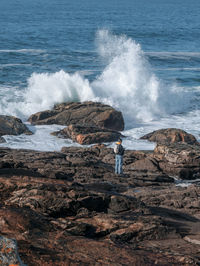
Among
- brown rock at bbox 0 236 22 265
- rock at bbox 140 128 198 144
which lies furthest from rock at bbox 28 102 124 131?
brown rock at bbox 0 236 22 265

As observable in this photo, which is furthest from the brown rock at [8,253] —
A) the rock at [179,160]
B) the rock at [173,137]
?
the rock at [173,137]

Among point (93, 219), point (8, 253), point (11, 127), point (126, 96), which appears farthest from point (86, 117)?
point (8, 253)

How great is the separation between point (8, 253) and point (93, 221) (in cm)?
297

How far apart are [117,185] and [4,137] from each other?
8.64 m

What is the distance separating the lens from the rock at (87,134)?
17859mm

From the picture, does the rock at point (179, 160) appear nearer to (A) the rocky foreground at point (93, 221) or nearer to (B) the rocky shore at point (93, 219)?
(B) the rocky shore at point (93, 219)

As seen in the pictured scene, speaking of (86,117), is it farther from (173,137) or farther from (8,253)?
(8,253)

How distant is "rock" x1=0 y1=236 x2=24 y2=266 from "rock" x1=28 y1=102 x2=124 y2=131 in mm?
15637

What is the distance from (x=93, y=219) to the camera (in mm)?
7082

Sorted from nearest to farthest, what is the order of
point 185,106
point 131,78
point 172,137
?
1. point 172,137
2. point 185,106
3. point 131,78

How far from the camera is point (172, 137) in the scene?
17766 mm

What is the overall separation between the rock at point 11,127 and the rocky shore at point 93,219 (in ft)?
22.0

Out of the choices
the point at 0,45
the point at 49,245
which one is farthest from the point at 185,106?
the point at 0,45

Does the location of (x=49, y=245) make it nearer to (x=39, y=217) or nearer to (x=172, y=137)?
(x=39, y=217)
